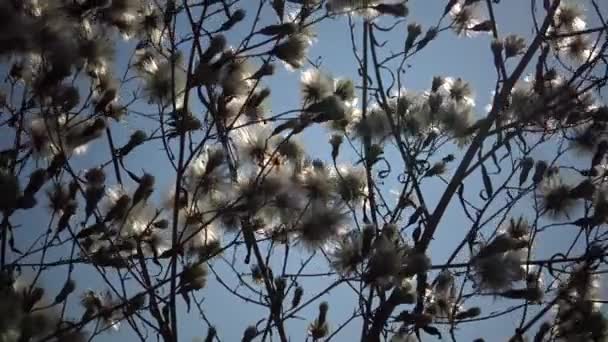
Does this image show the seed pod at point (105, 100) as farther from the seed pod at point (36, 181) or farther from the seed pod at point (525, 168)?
the seed pod at point (525, 168)

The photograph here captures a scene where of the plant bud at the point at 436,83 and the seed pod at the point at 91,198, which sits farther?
the plant bud at the point at 436,83

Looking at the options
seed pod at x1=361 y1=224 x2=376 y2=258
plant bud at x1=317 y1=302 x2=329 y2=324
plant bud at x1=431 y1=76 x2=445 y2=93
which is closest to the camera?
seed pod at x1=361 y1=224 x2=376 y2=258

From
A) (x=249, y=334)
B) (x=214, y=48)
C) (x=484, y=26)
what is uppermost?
(x=484, y=26)

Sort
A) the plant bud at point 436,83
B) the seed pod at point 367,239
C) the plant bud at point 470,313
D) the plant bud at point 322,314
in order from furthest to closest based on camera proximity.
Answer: the plant bud at point 436,83 < the plant bud at point 322,314 < the plant bud at point 470,313 < the seed pod at point 367,239

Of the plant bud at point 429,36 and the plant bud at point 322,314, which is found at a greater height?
the plant bud at point 429,36

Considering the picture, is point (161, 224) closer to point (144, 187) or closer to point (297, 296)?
point (144, 187)

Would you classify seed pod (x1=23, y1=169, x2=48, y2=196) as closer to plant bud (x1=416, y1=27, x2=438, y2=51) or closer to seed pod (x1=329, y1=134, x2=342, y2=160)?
seed pod (x1=329, y1=134, x2=342, y2=160)

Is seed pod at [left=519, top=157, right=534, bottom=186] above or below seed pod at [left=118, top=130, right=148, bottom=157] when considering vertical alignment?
below

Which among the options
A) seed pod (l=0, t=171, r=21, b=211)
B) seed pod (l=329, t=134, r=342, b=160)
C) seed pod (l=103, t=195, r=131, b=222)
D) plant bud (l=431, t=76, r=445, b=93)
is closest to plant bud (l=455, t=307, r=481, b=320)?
seed pod (l=329, t=134, r=342, b=160)

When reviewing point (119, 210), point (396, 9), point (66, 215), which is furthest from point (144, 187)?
point (396, 9)

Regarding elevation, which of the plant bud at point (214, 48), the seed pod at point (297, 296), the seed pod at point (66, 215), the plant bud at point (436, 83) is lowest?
the seed pod at point (297, 296)

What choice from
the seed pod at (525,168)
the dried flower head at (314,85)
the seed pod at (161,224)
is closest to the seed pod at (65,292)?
the seed pod at (161,224)

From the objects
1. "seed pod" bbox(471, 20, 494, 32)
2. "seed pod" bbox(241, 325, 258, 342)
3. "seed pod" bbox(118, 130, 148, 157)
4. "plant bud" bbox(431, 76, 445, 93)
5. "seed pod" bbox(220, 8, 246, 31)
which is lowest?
"seed pod" bbox(241, 325, 258, 342)

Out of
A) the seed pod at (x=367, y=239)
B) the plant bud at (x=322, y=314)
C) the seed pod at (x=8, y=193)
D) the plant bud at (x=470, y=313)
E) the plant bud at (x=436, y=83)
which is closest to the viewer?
the seed pod at (x=8, y=193)
